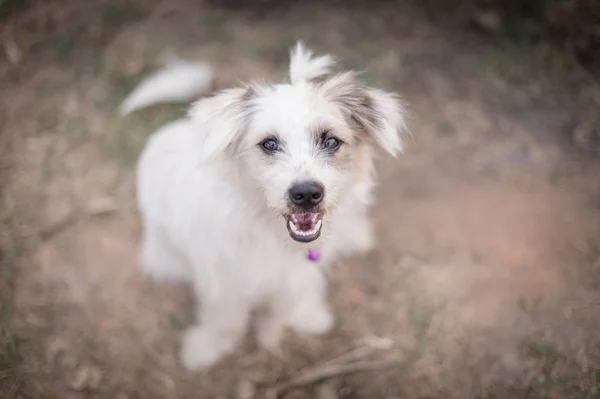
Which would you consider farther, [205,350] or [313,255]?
[205,350]

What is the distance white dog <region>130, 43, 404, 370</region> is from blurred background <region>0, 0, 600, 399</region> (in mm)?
515

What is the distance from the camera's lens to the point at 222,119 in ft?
6.64

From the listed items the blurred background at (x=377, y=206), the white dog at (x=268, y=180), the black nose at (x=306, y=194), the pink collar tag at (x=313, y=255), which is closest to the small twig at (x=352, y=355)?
the blurred background at (x=377, y=206)

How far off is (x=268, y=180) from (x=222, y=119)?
30 centimetres

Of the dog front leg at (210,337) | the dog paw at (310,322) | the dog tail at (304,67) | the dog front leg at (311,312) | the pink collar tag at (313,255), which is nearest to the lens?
the dog tail at (304,67)

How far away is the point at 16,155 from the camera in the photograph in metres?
3.76

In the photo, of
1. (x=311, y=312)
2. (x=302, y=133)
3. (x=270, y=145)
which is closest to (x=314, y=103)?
(x=302, y=133)

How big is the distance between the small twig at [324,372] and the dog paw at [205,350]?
346 millimetres

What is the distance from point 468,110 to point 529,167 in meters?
0.63

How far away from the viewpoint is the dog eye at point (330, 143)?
2047 mm

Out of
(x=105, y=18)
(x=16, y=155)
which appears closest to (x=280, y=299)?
(x=16, y=155)

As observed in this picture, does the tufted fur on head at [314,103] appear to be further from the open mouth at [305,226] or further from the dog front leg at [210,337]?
the dog front leg at [210,337]

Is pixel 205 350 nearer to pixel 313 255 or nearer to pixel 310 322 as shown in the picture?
pixel 310 322

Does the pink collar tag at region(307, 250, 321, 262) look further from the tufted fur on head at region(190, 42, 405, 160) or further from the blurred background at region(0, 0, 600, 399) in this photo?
the blurred background at region(0, 0, 600, 399)
